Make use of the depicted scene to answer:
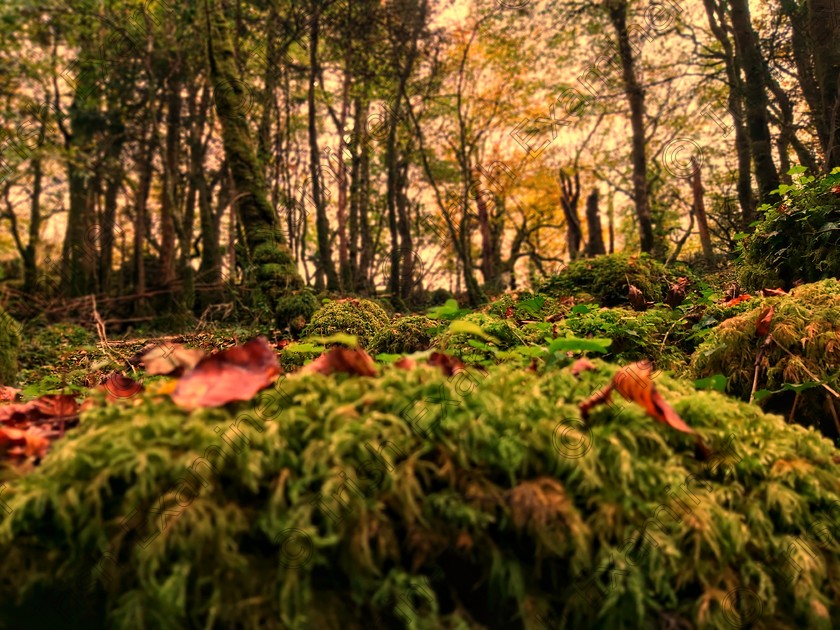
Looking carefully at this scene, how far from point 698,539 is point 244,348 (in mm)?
1157

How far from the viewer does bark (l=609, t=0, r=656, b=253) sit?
11984 mm

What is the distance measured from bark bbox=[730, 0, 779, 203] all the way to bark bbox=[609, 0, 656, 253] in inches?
142

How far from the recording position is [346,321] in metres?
4.72

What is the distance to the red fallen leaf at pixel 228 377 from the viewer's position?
113cm

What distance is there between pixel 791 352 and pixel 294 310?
16.2 ft

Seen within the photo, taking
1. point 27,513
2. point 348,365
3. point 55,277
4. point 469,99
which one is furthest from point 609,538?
point 469,99

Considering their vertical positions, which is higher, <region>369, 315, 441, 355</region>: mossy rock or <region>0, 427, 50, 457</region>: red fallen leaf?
<region>369, 315, 441, 355</region>: mossy rock

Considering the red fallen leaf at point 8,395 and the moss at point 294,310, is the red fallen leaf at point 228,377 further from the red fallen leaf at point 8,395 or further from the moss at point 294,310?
the moss at point 294,310

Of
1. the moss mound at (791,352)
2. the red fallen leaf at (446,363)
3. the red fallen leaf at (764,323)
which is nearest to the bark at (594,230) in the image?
the moss mound at (791,352)

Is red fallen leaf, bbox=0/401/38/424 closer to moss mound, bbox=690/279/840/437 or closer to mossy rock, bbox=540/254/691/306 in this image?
moss mound, bbox=690/279/840/437

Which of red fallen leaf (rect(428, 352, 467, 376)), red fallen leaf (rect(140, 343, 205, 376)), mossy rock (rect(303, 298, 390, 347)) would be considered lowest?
red fallen leaf (rect(428, 352, 467, 376))

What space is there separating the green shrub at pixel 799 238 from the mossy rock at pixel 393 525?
3.15 m

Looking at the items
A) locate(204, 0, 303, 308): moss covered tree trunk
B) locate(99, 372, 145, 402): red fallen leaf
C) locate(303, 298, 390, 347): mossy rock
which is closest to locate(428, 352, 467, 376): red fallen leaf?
locate(99, 372, 145, 402): red fallen leaf

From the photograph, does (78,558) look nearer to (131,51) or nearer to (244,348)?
(244,348)
